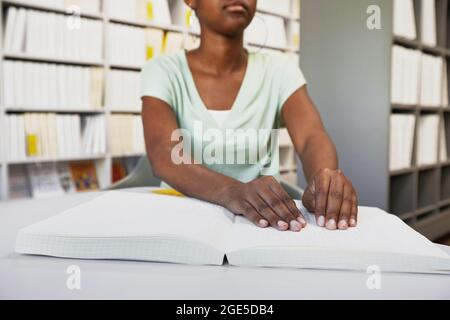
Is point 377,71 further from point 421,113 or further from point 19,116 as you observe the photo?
point 19,116

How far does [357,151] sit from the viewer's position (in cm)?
214

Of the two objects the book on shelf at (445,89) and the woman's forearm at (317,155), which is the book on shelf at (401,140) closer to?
the book on shelf at (445,89)

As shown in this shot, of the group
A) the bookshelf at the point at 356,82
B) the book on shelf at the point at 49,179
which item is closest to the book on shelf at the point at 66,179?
the book on shelf at the point at 49,179

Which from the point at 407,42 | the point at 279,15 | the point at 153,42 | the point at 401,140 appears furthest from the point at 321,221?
the point at 279,15

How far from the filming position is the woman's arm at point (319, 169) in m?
0.56

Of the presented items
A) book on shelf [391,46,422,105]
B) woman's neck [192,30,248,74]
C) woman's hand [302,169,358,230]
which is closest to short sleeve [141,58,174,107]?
woman's neck [192,30,248,74]

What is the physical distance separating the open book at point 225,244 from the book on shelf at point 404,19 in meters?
1.96

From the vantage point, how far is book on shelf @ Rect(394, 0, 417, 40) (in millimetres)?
2211

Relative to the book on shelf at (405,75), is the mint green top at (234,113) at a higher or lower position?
lower

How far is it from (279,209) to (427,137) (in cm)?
241

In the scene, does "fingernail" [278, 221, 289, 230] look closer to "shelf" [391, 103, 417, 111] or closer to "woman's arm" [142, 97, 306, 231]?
"woman's arm" [142, 97, 306, 231]

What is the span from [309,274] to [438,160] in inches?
107

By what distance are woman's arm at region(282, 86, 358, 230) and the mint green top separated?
53 mm
